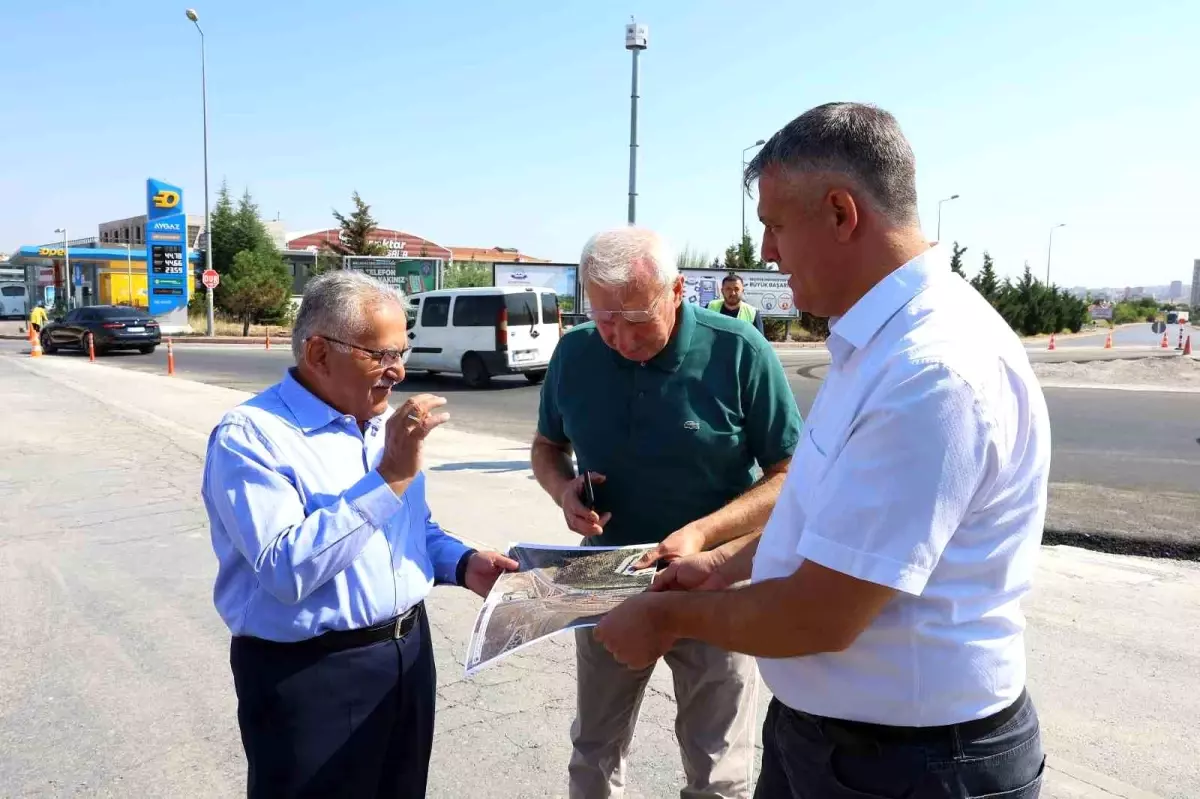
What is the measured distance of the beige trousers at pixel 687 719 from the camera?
2518 millimetres

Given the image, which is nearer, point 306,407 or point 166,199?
point 306,407

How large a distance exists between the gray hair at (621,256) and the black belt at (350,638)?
103 centimetres

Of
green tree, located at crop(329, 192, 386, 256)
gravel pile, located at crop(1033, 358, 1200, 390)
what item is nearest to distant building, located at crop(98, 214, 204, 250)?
green tree, located at crop(329, 192, 386, 256)

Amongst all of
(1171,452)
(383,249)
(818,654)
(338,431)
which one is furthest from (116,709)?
(383,249)

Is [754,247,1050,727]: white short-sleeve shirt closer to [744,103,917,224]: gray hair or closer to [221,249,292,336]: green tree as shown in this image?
[744,103,917,224]: gray hair

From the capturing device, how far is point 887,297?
1394 millimetres

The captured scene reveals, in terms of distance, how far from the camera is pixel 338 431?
2.12 metres

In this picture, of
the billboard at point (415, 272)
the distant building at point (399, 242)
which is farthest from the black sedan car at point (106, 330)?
the distant building at point (399, 242)

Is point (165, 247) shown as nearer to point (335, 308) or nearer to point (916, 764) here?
point (335, 308)

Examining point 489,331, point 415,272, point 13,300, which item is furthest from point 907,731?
point 13,300

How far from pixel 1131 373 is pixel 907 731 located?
24.4m

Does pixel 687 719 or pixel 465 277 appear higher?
pixel 465 277

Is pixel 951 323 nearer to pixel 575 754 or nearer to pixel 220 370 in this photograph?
pixel 575 754

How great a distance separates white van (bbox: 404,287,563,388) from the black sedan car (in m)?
12.0
